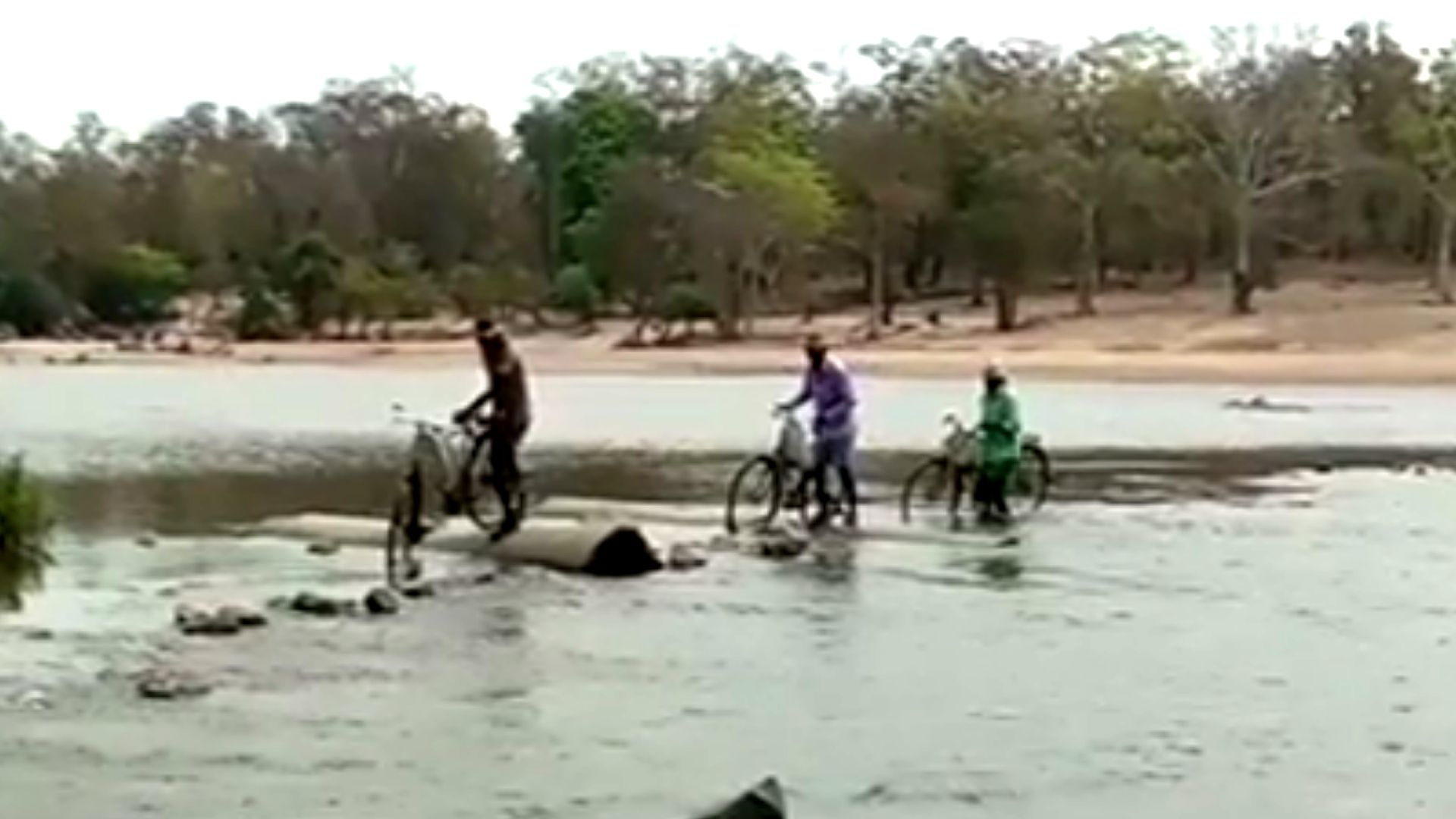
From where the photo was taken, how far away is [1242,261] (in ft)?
302

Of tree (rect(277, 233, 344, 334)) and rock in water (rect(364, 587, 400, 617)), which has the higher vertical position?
Answer: tree (rect(277, 233, 344, 334))

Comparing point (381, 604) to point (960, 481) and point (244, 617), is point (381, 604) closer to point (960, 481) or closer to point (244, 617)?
point (244, 617)

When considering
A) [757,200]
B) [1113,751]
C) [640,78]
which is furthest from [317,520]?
[640,78]

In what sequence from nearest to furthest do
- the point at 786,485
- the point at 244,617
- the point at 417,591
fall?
the point at 244,617, the point at 417,591, the point at 786,485

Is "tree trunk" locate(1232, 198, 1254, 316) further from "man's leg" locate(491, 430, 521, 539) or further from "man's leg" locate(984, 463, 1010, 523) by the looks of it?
"man's leg" locate(491, 430, 521, 539)

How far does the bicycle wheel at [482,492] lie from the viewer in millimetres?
23578

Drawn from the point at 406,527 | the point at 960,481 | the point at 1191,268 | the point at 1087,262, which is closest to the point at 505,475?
the point at 406,527

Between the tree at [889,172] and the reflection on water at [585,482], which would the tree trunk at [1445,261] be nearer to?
the tree at [889,172]

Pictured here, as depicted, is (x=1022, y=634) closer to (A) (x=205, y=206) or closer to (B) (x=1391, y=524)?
(B) (x=1391, y=524)

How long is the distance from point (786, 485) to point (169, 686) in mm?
11583

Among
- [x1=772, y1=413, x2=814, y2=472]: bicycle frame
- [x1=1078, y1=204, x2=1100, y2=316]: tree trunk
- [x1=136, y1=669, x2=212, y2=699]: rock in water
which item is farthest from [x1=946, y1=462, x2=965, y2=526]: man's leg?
[x1=1078, y1=204, x2=1100, y2=316]: tree trunk

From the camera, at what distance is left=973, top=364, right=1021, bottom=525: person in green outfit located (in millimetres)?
27203

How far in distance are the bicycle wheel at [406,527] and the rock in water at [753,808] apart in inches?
490

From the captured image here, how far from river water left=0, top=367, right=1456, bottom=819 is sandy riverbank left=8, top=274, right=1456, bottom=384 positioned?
150 feet
